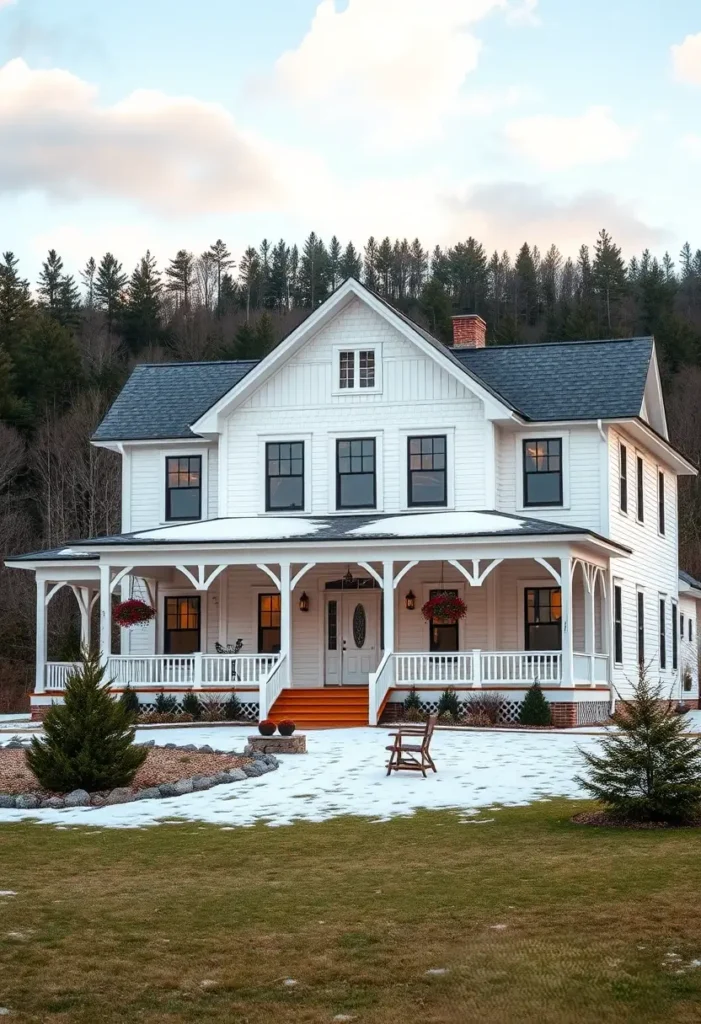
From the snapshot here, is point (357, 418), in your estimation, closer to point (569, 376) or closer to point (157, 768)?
point (569, 376)

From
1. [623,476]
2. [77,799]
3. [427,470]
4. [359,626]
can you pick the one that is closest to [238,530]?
[359,626]

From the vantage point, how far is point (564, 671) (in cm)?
2762

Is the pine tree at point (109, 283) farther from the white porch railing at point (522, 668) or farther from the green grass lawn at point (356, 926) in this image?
the green grass lawn at point (356, 926)

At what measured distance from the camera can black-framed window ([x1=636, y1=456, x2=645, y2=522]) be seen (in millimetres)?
34562

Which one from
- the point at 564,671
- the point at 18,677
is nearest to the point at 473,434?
the point at 564,671

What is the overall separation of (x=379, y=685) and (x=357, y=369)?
8.19 metres

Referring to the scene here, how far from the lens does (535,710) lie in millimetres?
26906

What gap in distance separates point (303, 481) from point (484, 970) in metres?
23.9

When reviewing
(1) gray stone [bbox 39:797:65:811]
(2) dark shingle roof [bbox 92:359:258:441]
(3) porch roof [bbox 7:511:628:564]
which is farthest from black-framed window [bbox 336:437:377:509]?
(1) gray stone [bbox 39:797:65:811]

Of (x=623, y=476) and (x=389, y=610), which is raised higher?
(x=623, y=476)

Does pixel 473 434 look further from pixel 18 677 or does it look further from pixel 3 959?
pixel 18 677

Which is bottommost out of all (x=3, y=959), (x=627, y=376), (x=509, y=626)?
(x=3, y=959)

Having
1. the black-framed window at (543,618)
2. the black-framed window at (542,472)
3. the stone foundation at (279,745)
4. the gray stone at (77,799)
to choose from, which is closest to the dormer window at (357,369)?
the black-framed window at (542,472)

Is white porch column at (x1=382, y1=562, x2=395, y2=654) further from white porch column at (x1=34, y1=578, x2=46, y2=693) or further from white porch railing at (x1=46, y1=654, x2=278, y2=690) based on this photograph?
white porch column at (x1=34, y1=578, x2=46, y2=693)
